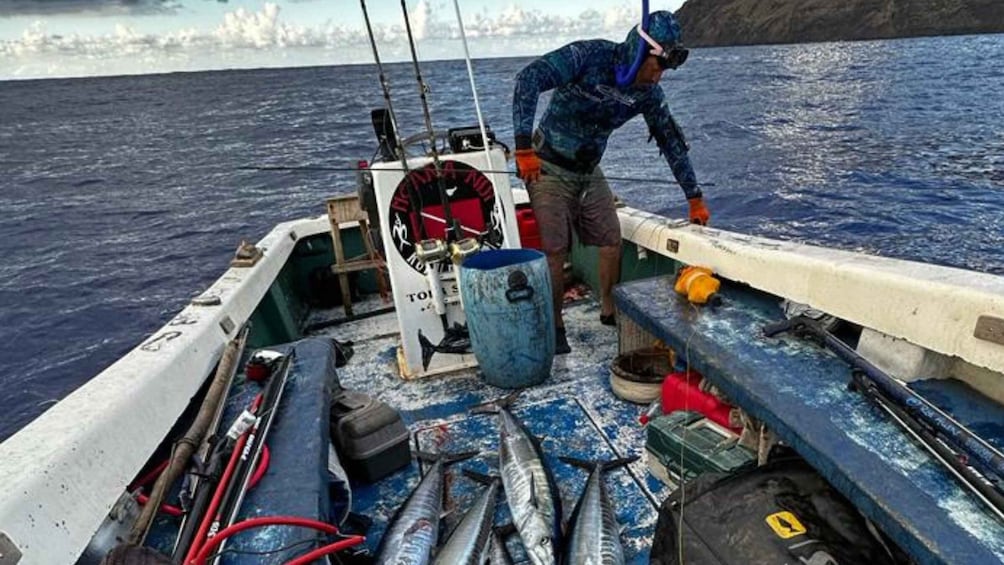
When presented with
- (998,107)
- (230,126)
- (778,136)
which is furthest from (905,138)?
(230,126)

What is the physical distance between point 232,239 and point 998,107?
27.7m

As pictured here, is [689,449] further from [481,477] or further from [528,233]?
[528,233]

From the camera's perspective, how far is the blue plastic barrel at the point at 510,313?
10.9ft

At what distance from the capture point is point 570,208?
4234 millimetres

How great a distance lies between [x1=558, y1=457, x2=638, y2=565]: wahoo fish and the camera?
2182mm

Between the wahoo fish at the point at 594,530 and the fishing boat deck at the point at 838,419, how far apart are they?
0.71 m

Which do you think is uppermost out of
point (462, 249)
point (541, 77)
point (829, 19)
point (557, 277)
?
point (829, 19)

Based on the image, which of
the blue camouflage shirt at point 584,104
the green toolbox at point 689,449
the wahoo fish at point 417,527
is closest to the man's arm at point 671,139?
the blue camouflage shirt at point 584,104

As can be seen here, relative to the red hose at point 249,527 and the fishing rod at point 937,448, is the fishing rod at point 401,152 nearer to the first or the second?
the red hose at point 249,527

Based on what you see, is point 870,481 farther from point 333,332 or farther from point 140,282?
point 140,282

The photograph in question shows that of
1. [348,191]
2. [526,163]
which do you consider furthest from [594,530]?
[348,191]

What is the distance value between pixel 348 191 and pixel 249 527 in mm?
16121

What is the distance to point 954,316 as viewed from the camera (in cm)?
224

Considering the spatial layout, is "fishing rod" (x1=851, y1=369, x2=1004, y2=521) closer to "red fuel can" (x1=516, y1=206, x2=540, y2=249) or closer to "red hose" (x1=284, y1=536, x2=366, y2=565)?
"red hose" (x1=284, y1=536, x2=366, y2=565)
